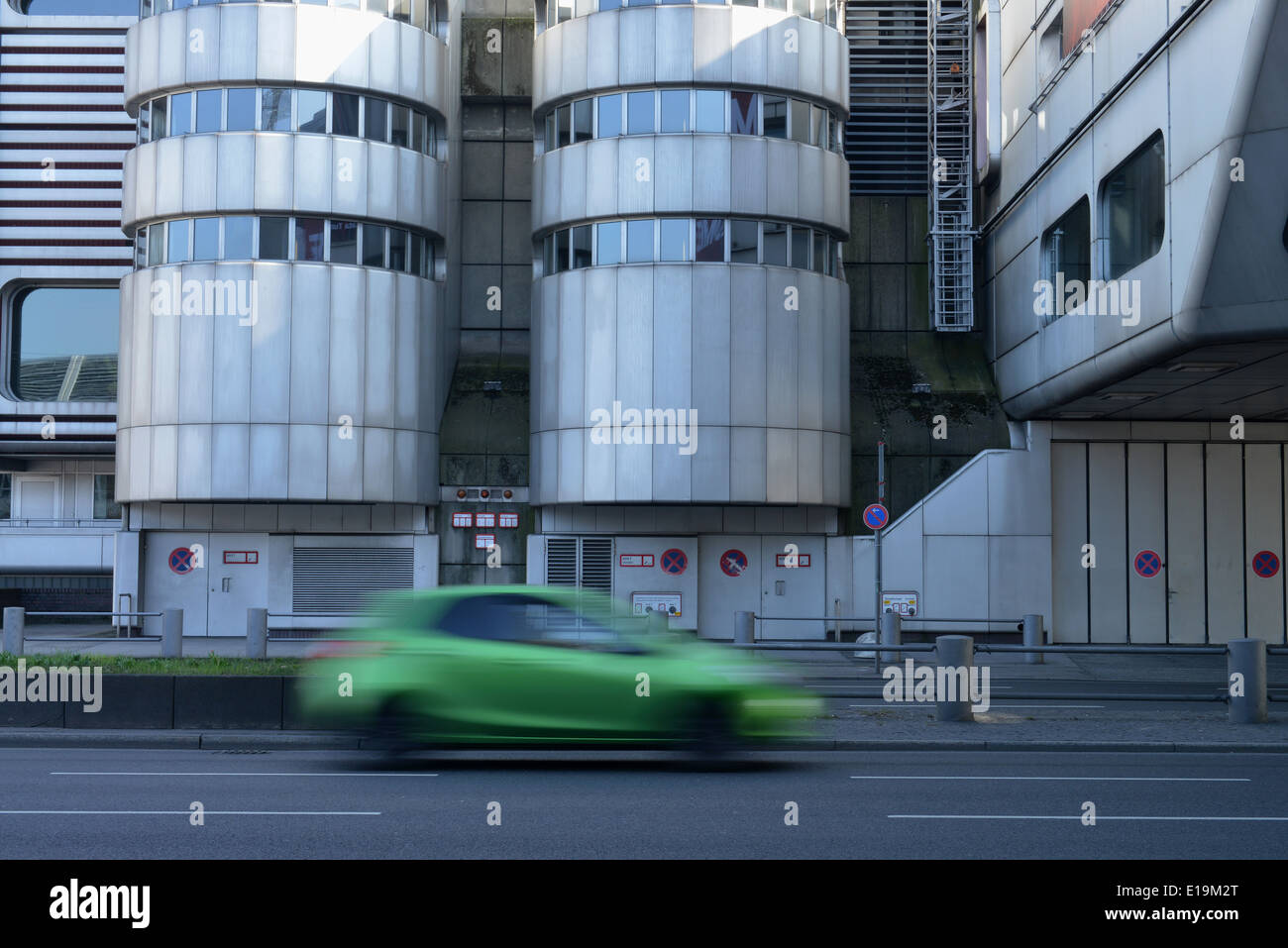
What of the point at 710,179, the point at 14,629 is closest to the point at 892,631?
the point at 710,179

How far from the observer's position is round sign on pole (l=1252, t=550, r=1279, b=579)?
28.3 m

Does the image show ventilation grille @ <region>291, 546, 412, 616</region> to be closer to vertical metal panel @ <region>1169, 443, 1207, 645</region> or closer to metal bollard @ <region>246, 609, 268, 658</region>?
metal bollard @ <region>246, 609, 268, 658</region>

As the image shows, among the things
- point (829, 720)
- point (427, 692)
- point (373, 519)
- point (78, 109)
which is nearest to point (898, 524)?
point (373, 519)

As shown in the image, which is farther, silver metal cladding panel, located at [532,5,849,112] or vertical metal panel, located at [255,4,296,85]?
silver metal cladding panel, located at [532,5,849,112]

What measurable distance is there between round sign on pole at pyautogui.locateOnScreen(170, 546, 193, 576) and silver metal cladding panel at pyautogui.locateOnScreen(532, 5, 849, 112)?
12250 mm

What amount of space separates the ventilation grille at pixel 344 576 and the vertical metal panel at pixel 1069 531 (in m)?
13.5

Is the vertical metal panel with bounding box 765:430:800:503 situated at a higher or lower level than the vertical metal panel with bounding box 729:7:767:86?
lower

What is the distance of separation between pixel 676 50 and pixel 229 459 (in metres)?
12.1

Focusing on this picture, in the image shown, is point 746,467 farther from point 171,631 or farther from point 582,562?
point 171,631

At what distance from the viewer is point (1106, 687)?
1961cm

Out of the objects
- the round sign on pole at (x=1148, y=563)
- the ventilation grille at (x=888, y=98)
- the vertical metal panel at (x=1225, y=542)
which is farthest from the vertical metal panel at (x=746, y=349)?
the vertical metal panel at (x=1225, y=542)

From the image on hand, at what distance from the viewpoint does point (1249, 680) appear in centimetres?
1526

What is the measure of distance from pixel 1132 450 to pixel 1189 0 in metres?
12.3

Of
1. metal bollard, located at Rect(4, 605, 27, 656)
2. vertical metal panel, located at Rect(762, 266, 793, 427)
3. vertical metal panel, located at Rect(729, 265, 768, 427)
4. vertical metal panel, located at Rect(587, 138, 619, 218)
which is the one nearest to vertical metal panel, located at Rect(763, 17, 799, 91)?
vertical metal panel, located at Rect(587, 138, 619, 218)
